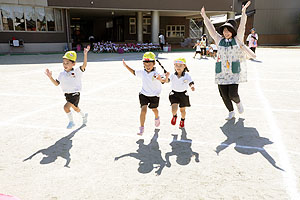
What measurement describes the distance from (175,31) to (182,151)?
121 feet

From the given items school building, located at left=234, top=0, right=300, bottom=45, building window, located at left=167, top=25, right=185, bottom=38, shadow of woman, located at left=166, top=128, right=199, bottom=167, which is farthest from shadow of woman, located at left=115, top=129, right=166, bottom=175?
Result: building window, located at left=167, top=25, right=185, bottom=38

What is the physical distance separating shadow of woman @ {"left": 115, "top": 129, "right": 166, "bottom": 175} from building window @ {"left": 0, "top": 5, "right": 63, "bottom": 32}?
2371 centimetres

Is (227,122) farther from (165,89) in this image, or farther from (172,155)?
(165,89)

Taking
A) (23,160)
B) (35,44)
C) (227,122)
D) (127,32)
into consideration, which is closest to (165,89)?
(227,122)

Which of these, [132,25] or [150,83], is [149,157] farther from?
[132,25]

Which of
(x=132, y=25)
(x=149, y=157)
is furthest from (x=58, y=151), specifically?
(x=132, y=25)

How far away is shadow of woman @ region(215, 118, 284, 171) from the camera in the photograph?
13.0 feet

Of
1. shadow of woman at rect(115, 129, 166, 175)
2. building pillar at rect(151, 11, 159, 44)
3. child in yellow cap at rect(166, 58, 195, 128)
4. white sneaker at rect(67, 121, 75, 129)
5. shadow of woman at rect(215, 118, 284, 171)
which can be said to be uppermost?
building pillar at rect(151, 11, 159, 44)

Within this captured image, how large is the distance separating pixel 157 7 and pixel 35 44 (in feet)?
41.7

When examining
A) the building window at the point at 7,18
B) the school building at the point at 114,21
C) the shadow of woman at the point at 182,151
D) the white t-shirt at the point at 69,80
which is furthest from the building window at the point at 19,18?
the shadow of woman at the point at 182,151

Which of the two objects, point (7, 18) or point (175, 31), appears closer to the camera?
point (7, 18)

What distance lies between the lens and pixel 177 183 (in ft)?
10.2

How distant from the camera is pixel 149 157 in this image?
3793mm

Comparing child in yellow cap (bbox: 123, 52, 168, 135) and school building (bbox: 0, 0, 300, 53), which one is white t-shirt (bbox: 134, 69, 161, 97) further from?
school building (bbox: 0, 0, 300, 53)
